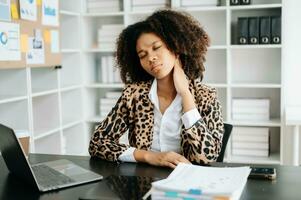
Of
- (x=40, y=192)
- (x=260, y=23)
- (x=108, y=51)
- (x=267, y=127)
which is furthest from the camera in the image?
(x=108, y=51)

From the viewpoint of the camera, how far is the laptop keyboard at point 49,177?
50.3 inches

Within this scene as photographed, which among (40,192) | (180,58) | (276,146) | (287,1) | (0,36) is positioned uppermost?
(287,1)

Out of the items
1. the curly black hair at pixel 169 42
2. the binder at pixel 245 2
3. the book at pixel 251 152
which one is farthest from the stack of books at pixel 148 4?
the curly black hair at pixel 169 42

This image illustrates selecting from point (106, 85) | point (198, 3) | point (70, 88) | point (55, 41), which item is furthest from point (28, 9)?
point (198, 3)

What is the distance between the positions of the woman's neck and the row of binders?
1.69 meters

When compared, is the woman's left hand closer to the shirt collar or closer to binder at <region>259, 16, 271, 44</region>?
the shirt collar

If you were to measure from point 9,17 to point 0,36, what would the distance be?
0.17 meters

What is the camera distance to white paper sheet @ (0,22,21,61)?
2.59 meters

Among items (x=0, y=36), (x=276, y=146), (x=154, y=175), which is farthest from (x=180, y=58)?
(x=276, y=146)

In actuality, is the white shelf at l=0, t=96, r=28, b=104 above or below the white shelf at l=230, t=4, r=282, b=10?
below

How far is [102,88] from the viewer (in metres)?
4.07

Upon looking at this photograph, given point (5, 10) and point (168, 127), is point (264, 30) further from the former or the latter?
point (5, 10)

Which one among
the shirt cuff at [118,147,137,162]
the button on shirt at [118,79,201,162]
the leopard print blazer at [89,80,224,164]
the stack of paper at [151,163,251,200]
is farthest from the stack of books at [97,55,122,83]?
the stack of paper at [151,163,251,200]

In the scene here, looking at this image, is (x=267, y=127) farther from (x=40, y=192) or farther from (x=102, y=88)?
(x=40, y=192)
